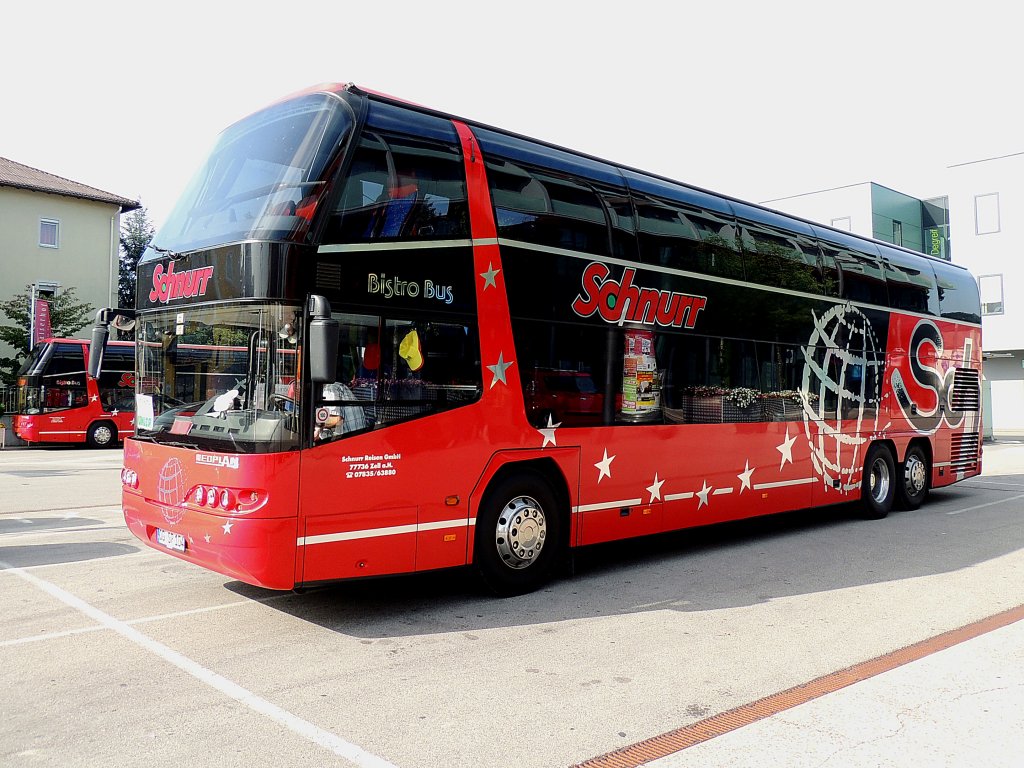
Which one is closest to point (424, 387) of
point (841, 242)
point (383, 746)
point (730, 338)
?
point (383, 746)

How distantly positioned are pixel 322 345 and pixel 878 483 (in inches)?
373

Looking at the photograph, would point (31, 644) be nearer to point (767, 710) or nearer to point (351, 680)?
point (351, 680)

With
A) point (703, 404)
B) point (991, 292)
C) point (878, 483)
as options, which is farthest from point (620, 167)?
point (991, 292)

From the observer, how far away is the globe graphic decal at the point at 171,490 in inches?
244

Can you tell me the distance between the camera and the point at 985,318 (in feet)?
114

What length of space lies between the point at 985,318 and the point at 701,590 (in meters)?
32.7

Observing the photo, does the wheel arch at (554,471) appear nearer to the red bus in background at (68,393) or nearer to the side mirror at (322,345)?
the side mirror at (322,345)

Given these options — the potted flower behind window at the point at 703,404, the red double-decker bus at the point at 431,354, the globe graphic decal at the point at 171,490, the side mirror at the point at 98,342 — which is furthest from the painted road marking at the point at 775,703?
the side mirror at the point at 98,342

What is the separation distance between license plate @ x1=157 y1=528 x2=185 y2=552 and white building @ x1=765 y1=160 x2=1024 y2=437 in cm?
3024

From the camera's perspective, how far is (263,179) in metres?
6.29

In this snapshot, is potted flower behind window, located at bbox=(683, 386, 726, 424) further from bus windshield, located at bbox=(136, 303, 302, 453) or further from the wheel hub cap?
bus windshield, located at bbox=(136, 303, 302, 453)

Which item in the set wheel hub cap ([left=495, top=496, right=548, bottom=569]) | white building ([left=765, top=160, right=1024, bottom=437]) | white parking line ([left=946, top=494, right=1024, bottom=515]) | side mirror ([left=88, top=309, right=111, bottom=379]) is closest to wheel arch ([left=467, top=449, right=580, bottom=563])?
wheel hub cap ([left=495, top=496, right=548, bottom=569])

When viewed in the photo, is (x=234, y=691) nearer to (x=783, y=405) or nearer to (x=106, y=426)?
(x=783, y=405)

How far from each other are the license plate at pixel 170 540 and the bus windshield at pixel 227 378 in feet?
2.20
